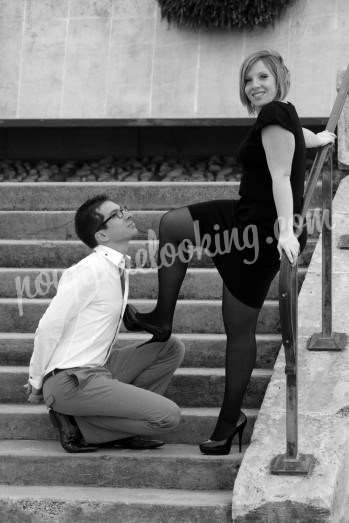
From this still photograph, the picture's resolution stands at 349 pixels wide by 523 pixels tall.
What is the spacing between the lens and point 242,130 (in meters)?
9.04

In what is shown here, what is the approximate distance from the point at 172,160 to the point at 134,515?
5.04 metres

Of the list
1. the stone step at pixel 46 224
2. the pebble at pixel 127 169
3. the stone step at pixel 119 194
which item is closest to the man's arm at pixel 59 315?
the stone step at pixel 46 224

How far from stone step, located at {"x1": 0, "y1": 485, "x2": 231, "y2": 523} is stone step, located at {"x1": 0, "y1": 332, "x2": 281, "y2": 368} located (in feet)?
2.85

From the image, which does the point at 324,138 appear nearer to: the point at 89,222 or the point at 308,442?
the point at 89,222

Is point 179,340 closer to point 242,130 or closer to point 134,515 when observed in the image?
point 134,515

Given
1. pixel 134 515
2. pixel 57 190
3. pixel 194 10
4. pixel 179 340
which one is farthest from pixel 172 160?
pixel 134 515

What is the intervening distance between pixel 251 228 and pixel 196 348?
3.16ft

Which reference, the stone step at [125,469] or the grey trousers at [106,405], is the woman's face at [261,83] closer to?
the grey trousers at [106,405]

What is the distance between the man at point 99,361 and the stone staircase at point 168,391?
0.12 m

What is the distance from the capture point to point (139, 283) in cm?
583

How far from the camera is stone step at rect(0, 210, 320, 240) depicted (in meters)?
6.42


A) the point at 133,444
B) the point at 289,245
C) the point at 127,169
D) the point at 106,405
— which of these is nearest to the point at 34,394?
the point at 106,405

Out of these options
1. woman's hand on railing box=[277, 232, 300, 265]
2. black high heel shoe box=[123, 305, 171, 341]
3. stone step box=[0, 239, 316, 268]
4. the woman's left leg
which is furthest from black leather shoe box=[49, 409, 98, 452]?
stone step box=[0, 239, 316, 268]

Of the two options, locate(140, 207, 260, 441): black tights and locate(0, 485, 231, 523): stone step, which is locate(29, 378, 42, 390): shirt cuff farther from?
locate(140, 207, 260, 441): black tights
